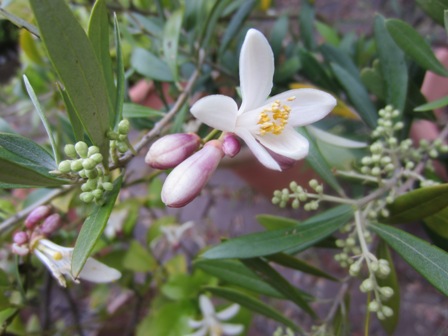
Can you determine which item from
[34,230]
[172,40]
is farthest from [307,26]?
[34,230]

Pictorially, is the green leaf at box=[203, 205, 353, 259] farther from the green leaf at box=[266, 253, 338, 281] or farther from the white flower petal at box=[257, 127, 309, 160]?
the white flower petal at box=[257, 127, 309, 160]

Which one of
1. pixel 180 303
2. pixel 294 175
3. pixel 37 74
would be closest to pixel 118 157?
pixel 180 303

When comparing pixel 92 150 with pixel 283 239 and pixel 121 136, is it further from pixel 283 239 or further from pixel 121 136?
pixel 283 239

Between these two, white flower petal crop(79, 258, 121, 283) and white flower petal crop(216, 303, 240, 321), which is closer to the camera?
white flower petal crop(79, 258, 121, 283)

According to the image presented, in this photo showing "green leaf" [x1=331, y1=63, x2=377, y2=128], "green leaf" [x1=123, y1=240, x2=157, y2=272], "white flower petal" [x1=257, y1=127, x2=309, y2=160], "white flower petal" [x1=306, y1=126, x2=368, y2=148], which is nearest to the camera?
"white flower petal" [x1=257, y1=127, x2=309, y2=160]

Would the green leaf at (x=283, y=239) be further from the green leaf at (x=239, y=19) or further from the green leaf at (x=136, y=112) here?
the green leaf at (x=239, y=19)

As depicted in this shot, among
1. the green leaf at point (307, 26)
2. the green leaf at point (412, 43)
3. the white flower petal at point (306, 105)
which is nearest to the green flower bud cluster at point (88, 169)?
the white flower petal at point (306, 105)

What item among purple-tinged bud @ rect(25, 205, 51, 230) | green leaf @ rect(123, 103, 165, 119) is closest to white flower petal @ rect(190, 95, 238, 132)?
green leaf @ rect(123, 103, 165, 119)
